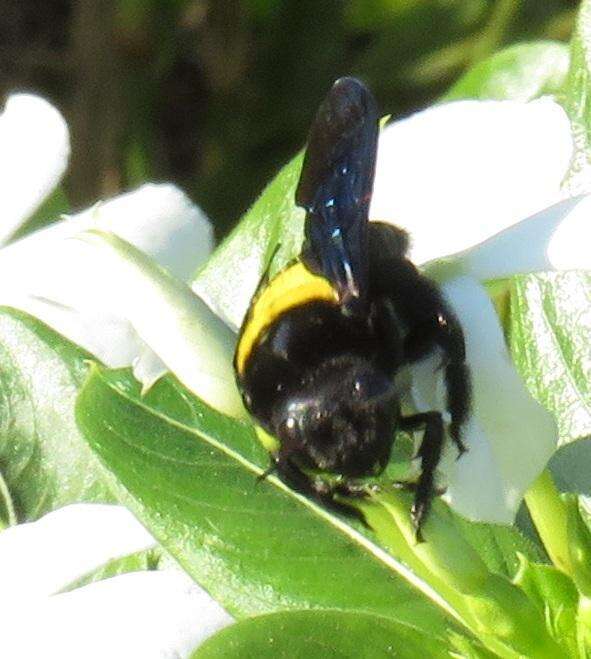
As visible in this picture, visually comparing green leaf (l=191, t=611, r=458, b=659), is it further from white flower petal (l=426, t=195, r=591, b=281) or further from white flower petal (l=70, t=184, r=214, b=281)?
white flower petal (l=70, t=184, r=214, b=281)

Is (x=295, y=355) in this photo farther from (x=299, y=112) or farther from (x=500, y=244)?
(x=299, y=112)

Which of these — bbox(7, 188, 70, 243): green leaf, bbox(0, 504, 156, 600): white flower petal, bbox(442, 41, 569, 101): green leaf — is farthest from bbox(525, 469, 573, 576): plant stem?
bbox(442, 41, 569, 101): green leaf

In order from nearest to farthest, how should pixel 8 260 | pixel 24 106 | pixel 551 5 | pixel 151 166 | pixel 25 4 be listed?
pixel 8 260 < pixel 24 106 < pixel 551 5 < pixel 151 166 < pixel 25 4

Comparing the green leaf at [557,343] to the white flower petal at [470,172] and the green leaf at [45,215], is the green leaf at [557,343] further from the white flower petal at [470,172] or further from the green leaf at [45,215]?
the green leaf at [45,215]

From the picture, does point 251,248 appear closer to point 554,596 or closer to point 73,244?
point 73,244

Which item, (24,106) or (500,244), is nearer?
(500,244)

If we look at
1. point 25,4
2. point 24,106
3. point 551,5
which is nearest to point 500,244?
point 24,106

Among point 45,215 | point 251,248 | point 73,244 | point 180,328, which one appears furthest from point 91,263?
point 45,215
